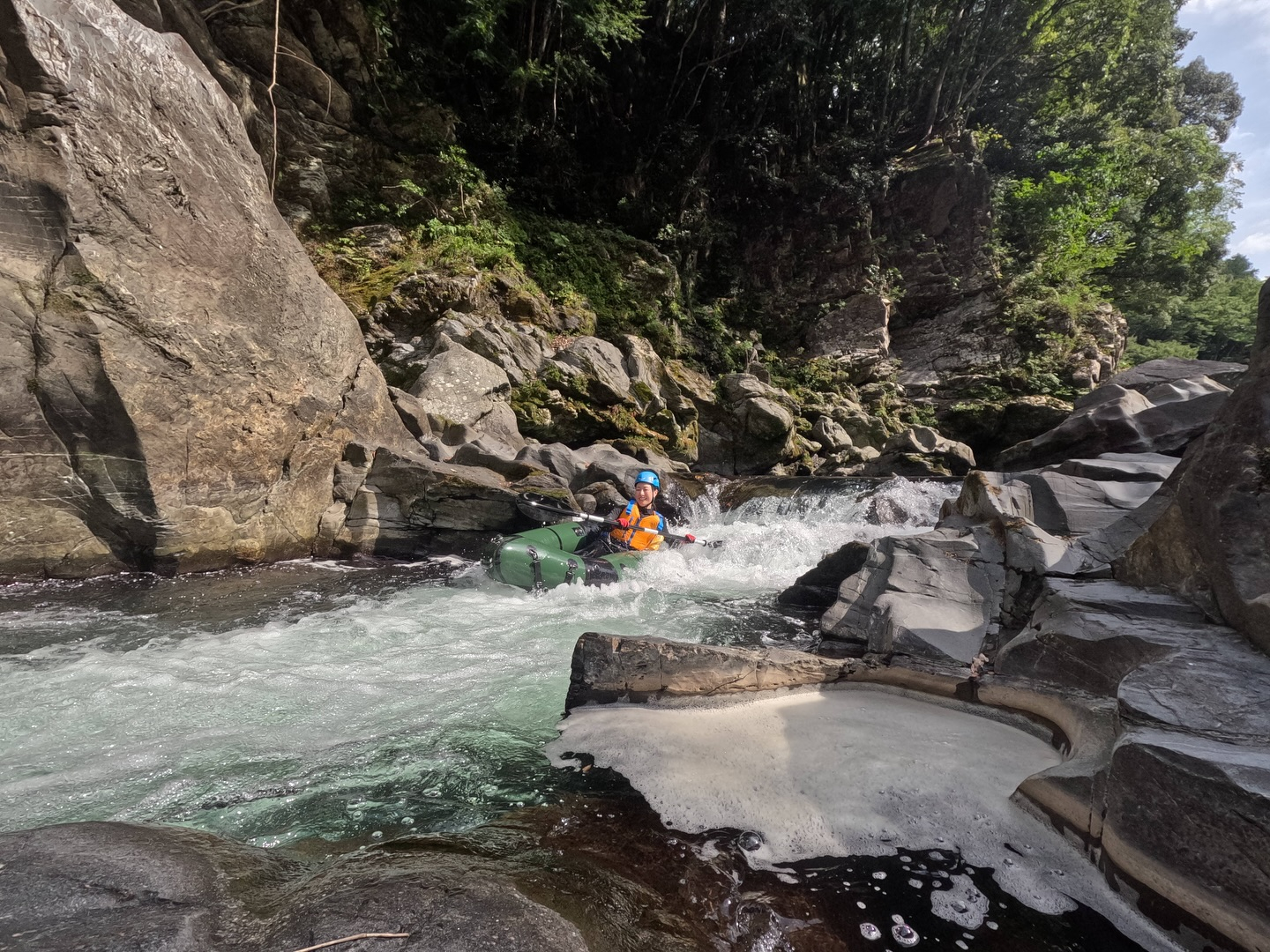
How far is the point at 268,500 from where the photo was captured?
20.0 feet

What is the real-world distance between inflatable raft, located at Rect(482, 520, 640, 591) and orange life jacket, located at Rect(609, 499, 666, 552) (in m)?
0.49

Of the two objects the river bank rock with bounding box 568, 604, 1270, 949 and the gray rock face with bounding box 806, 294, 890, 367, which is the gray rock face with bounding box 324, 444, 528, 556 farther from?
the gray rock face with bounding box 806, 294, 890, 367

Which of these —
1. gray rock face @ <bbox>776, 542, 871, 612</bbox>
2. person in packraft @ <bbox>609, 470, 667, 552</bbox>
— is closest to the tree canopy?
Answer: person in packraft @ <bbox>609, 470, 667, 552</bbox>

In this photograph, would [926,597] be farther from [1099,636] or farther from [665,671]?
[665,671]

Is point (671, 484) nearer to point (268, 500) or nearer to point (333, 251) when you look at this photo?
point (268, 500)

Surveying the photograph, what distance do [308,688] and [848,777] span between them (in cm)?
313

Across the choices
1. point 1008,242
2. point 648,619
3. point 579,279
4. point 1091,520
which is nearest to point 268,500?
point 648,619

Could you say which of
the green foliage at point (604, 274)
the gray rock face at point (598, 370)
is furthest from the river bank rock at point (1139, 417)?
the green foliage at point (604, 274)

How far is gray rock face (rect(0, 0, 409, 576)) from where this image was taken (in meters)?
4.64

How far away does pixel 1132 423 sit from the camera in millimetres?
6980

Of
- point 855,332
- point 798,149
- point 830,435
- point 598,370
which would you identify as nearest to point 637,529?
point 598,370

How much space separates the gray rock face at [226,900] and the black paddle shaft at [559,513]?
5258 mm

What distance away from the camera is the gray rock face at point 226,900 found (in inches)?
46.9

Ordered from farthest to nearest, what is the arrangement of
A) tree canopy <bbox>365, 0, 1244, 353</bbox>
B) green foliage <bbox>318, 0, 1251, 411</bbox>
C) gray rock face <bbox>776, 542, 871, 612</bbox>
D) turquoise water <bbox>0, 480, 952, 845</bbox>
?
tree canopy <bbox>365, 0, 1244, 353</bbox> → green foliage <bbox>318, 0, 1251, 411</bbox> → gray rock face <bbox>776, 542, 871, 612</bbox> → turquoise water <bbox>0, 480, 952, 845</bbox>
